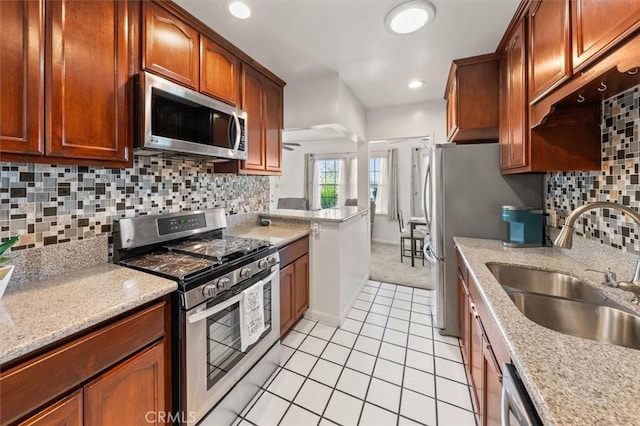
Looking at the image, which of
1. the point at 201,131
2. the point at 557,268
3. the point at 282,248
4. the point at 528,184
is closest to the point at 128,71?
the point at 201,131

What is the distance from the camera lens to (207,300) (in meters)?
1.31

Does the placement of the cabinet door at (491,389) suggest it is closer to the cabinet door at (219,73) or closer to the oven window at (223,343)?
the oven window at (223,343)

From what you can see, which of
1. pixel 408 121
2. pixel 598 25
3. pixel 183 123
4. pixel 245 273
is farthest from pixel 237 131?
pixel 408 121

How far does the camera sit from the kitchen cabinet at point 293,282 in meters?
2.10

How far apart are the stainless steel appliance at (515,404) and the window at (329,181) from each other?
534cm

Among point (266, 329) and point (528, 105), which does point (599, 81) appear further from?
point (266, 329)

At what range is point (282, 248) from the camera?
2074mm

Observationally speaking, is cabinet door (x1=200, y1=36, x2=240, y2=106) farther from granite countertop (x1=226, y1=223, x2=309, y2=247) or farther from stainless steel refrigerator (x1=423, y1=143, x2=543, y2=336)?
stainless steel refrigerator (x1=423, y1=143, x2=543, y2=336)

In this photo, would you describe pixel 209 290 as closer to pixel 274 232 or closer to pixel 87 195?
pixel 87 195

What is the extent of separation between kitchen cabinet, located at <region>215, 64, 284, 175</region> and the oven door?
1.02 m

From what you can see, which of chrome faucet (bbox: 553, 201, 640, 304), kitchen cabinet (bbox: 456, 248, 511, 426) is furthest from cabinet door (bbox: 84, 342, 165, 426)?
chrome faucet (bbox: 553, 201, 640, 304)

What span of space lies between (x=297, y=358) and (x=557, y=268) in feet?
5.79

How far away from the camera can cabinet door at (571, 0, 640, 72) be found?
0.80 metres

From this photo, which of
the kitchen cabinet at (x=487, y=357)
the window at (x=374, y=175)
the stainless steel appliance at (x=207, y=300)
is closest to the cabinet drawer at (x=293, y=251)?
the stainless steel appliance at (x=207, y=300)
